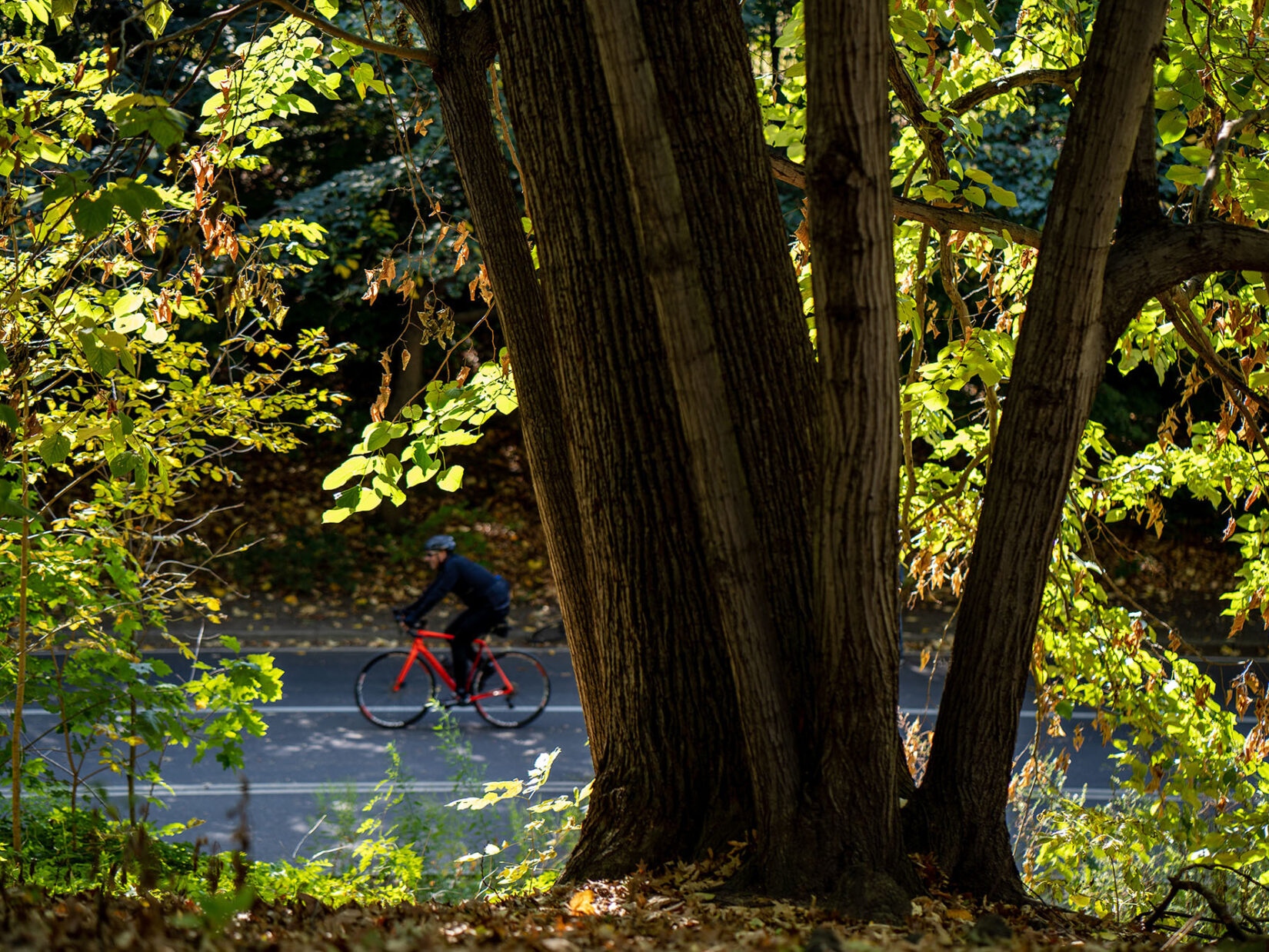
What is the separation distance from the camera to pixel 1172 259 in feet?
9.00

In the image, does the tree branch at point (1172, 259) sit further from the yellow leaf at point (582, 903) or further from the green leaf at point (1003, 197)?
the yellow leaf at point (582, 903)

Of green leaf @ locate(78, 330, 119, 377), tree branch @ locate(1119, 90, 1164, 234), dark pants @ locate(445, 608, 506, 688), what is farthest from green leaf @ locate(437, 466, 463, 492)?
dark pants @ locate(445, 608, 506, 688)

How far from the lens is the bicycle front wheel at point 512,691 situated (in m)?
10.4

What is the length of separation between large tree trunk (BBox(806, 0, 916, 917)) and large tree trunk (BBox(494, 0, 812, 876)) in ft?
0.86

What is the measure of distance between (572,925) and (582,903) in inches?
10.2

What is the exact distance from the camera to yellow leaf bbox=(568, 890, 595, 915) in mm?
2447

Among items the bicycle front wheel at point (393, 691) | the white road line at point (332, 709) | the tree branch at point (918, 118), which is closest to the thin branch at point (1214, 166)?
the tree branch at point (918, 118)

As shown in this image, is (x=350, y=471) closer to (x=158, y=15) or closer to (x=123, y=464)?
(x=123, y=464)

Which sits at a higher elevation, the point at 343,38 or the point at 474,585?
the point at 343,38

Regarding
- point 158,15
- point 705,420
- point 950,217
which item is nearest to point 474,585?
point 158,15

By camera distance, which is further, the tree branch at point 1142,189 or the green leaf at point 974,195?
the green leaf at point 974,195

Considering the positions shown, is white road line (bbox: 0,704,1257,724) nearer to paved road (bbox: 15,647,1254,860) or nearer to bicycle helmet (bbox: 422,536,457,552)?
paved road (bbox: 15,647,1254,860)

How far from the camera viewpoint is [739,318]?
2.70 meters

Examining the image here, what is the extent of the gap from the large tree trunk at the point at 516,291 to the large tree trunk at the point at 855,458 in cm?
85
